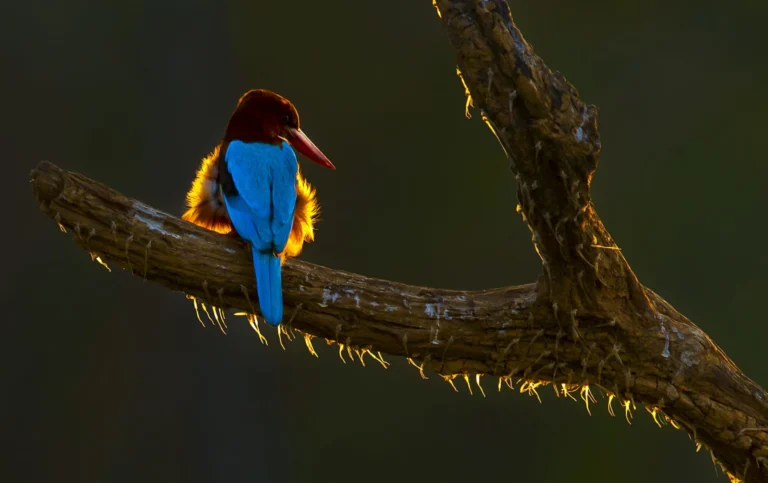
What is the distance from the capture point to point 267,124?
2340 mm

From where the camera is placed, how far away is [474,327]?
6.05 ft

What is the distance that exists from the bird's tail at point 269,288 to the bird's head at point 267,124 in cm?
57

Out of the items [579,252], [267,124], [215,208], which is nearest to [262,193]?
[215,208]

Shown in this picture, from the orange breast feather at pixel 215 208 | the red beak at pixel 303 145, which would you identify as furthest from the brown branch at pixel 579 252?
the red beak at pixel 303 145

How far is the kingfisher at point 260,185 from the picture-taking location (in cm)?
195

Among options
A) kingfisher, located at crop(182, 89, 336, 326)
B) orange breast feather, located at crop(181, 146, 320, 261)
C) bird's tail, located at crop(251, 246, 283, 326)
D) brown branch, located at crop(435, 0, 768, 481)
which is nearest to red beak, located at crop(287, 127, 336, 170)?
kingfisher, located at crop(182, 89, 336, 326)

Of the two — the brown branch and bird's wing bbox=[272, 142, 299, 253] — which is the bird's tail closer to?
bird's wing bbox=[272, 142, 299, 253]

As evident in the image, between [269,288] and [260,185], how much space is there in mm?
419

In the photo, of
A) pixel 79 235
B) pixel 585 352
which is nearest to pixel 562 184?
pixel 585 352

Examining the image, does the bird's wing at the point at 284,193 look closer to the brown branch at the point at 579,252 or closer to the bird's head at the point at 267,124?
the bird's head at the point at 267,124

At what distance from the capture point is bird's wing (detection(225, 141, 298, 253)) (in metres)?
1.91

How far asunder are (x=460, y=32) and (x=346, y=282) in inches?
23.2

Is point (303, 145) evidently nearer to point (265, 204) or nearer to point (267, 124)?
point (267, 124)

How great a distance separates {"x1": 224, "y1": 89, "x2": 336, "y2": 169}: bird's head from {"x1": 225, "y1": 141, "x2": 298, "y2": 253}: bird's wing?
0.16 ft
